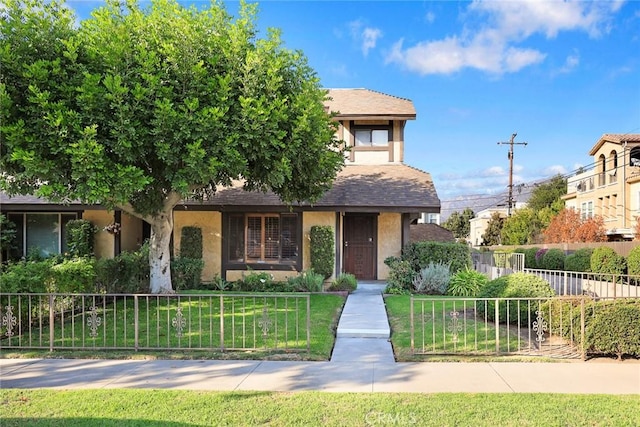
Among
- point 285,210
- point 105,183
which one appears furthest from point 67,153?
A: point 285,210

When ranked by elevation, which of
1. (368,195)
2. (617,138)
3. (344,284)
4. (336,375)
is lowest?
A: (336,375)

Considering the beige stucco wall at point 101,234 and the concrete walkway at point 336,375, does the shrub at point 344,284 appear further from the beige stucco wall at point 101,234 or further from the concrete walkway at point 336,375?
the beige stucco wall at point 101,234

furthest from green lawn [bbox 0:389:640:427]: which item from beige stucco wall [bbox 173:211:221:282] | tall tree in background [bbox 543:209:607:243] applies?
tall tree in background [bbox 543:209:607:243]

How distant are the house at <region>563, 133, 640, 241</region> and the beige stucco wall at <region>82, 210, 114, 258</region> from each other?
33017mm

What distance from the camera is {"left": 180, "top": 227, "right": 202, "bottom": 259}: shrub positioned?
15.6m

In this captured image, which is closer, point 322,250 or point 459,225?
point 322,250

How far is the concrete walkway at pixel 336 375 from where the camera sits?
18.1 feet

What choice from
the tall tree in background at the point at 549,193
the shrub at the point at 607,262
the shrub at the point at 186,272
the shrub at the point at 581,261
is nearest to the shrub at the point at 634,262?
the shrub at the point at 607,262

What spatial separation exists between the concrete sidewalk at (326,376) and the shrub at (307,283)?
687 cm

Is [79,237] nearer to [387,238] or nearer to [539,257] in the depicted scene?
[387,238]

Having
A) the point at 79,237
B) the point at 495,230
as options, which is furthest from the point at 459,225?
the point at 79,237

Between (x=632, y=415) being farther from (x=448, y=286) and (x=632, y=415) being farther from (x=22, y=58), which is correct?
(x=22, y=58)

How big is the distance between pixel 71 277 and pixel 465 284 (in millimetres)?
10011

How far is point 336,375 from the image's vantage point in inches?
236
